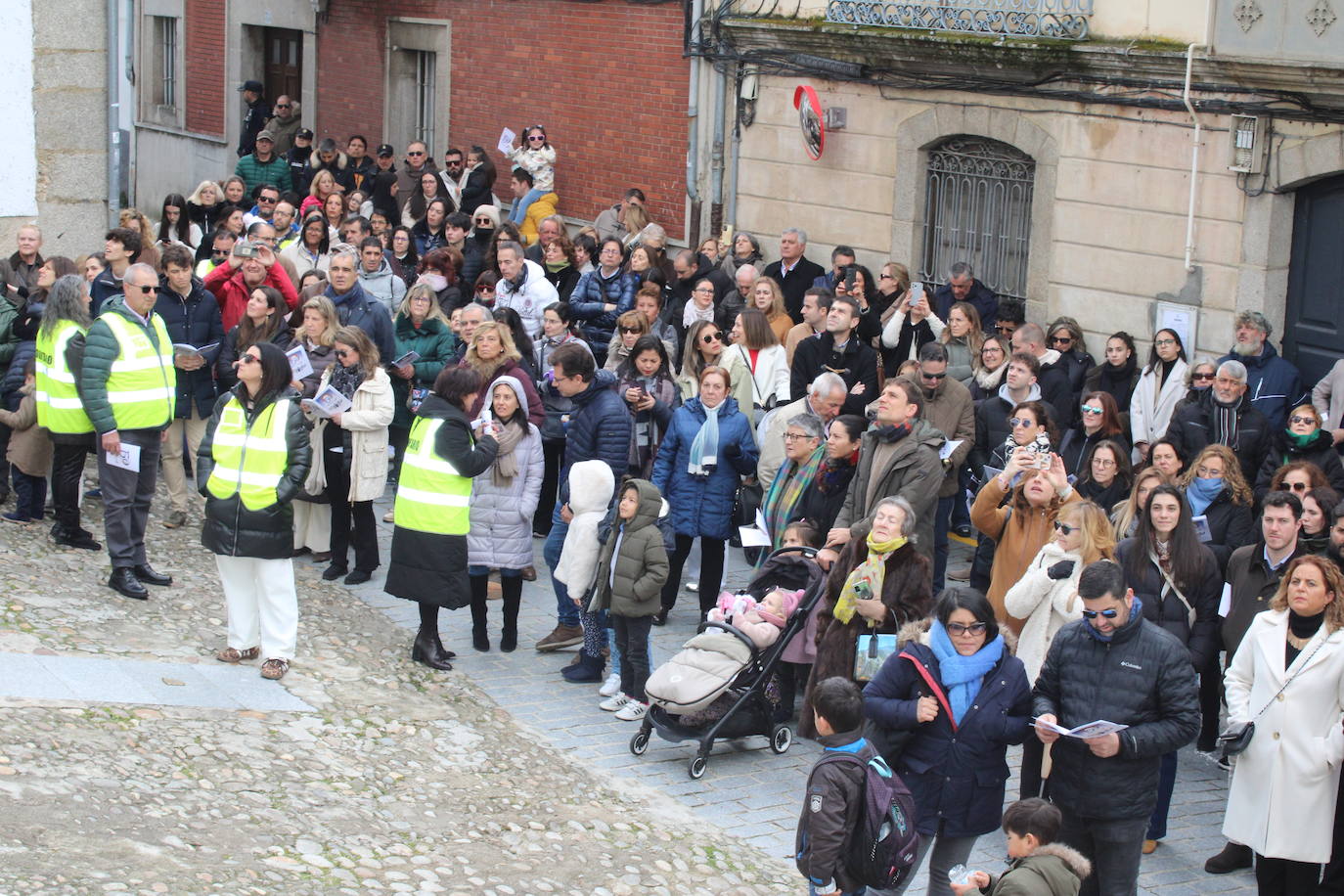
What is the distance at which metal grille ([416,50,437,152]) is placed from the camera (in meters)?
22.8

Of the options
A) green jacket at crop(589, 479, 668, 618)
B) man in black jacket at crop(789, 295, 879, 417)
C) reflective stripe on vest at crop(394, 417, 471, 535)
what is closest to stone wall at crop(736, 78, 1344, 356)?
man in black jacket at crop(789, 295, 879, 417)

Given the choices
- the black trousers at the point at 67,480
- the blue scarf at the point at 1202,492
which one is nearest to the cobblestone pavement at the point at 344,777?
the black trousers at the point at 67,480

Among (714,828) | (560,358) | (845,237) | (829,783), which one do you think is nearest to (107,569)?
(560,358)

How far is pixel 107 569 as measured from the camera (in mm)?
10852

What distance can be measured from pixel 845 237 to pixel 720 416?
601 cm

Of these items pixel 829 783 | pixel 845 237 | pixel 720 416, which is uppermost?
pixel 845 237

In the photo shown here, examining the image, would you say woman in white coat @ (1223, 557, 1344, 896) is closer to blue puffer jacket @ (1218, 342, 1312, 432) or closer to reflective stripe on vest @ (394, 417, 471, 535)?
blue puffer jacket @ (1218, 342, 1312, 432)

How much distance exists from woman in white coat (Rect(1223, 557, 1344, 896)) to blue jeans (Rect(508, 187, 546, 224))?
506 inches

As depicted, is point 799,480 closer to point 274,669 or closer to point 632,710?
point 632,710

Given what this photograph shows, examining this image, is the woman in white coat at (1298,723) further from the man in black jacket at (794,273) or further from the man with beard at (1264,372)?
the man in black jacket at (794,273)

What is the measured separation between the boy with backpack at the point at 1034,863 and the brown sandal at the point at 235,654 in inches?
190

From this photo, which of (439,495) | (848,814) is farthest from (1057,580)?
(439,495)

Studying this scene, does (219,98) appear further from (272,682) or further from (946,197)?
(272,682)

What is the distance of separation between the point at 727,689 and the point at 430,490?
2066mm
